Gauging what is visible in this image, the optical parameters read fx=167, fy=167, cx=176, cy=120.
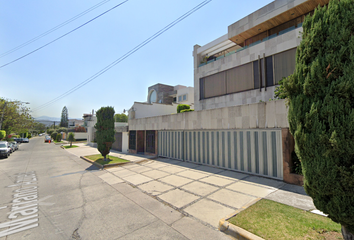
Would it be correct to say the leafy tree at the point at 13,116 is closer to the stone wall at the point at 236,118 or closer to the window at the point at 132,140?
the window at the point at 132,140

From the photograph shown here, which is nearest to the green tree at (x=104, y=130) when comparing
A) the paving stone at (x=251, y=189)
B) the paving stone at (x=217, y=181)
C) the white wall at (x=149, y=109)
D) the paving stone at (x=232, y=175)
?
the white wall at (x=149, y=109)

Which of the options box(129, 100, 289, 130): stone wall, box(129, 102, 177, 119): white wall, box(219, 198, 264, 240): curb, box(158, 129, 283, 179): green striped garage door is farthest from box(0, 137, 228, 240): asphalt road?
box(129, 102, 177, 119): white wall

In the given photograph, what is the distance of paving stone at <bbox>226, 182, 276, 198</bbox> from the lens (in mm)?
6522

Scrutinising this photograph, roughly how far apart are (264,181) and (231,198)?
2.74 metres

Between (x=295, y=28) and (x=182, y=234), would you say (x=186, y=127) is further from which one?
(x=295, y=28)

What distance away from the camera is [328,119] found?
3074mm

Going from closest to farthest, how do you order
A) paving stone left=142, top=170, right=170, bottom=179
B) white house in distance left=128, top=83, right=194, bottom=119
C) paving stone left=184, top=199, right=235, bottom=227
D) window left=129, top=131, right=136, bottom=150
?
paving stone left=184, top=199, right=235, bottom=227 → paving stone left=142, top=170, right=170, bottom=179 → window left=129, top=131, right=136, bottom=150 → white house in distance left=128, top=83, right=194, bottom=119

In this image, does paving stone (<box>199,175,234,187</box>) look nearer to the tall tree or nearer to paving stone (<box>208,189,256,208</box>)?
paving stone (<box>208,189,256,208</box>)

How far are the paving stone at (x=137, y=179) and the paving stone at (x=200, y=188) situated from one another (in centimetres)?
241

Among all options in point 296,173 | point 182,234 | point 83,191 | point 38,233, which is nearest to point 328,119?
point 182,234

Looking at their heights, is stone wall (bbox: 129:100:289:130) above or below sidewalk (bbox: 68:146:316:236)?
above

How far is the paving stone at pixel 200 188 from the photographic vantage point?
6.95m

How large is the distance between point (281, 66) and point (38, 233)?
14.9 meters

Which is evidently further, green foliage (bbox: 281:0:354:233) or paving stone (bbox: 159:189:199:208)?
paving stone (bbox: 159:189:199:208)
